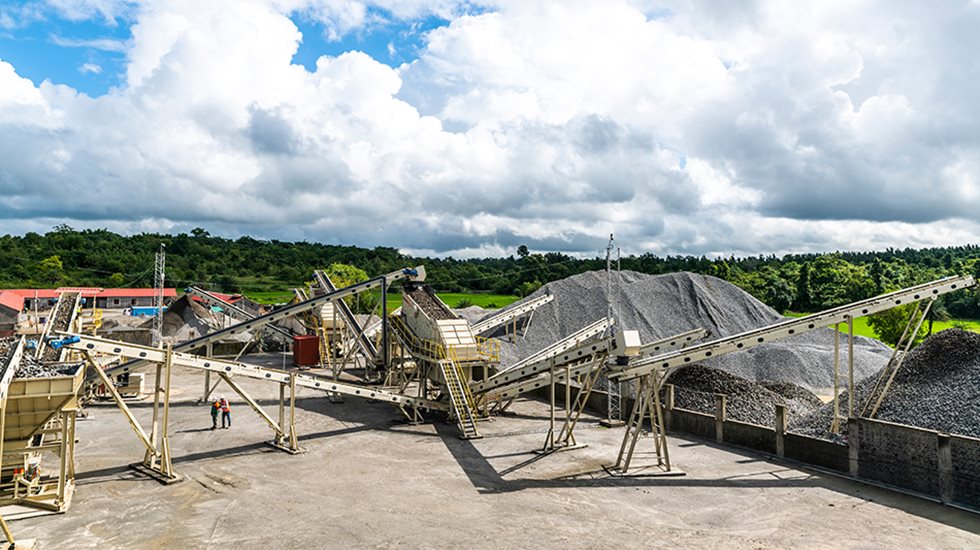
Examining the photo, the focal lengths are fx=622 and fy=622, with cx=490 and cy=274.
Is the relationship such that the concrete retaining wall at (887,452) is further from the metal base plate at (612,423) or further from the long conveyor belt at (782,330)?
the metal base plate at (612,423)

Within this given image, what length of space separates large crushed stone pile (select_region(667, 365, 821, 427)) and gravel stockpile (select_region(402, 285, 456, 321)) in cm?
963

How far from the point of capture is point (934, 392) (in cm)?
1770

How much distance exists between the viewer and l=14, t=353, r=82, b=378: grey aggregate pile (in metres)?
13.4

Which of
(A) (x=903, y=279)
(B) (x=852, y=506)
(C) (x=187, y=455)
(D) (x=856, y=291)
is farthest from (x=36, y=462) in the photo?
(A) (x=903, y=279)

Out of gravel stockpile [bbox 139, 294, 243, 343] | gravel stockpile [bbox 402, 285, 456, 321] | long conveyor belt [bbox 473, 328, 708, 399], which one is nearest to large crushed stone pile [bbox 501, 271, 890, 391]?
gravel stockpile [bbox 402, 285, 456, 321]

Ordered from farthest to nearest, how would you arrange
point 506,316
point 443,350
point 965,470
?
point 506,316, point 443,350, point 965,470

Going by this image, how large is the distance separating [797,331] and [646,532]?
7.64 m

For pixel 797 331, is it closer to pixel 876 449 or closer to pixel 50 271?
pixel 876 449

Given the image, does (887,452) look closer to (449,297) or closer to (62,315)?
(62,315)

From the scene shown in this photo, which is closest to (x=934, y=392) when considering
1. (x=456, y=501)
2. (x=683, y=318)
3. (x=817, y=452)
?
(x=817, y=452)

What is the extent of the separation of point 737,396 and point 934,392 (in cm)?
594

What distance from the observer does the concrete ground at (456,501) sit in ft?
40.2

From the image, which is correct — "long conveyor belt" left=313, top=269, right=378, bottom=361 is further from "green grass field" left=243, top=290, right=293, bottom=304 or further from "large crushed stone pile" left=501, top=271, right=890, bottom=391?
"green grass field" left=243, top=290, right=293, bottom=304

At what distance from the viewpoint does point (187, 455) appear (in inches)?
712
